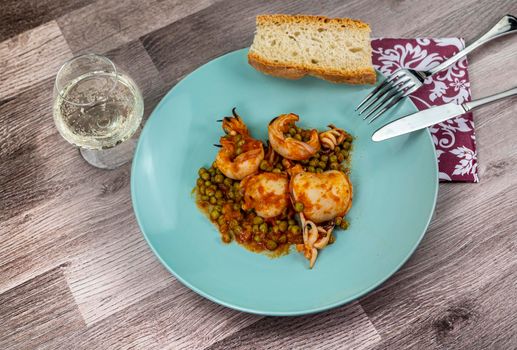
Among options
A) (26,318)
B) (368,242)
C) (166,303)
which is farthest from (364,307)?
(26,318)

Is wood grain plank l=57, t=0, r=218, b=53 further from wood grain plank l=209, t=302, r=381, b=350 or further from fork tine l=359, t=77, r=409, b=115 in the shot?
wood grain plank l=209, t=302, r=381, b=350

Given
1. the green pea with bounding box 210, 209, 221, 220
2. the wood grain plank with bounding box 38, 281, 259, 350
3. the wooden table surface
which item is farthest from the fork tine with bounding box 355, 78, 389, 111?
the wood grain plank with bounding box 38, 281, 259, 350

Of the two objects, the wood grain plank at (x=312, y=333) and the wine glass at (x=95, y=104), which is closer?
the wood grain plank at (x=312, y=333)

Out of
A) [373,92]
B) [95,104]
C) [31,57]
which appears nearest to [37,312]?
[95,104]

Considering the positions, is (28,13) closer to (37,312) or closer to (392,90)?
(37,312)

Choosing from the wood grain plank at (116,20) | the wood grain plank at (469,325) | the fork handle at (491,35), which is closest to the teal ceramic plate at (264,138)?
the wood grain plank at (469,325)

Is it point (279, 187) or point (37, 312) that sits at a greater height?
point (279, 187)

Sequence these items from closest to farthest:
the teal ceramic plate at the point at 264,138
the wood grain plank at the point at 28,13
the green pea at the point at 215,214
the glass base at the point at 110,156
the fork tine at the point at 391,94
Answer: the teal ceramic plate at the point at 264,138 < the green pea at the point at 215,214 < the fork tine at the point at 391,94 < the glass base at the point at 110,156 < the wood grain plank at the point at 28,13

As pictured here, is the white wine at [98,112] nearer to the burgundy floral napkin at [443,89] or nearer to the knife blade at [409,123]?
the knife blade at [409,123]
